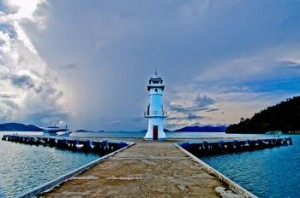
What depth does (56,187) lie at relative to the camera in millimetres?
8383

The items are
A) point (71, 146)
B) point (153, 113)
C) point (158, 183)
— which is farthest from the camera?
point (71, 146)

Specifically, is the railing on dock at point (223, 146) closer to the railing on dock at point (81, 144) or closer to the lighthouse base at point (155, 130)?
the lighthouse base at point (155, 130)

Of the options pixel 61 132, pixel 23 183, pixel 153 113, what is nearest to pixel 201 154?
pixel 153 113

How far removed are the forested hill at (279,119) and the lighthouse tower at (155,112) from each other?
113580 mm

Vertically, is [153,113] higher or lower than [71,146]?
higher

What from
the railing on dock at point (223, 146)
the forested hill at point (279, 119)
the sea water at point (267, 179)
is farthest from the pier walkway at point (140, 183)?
the forested hill at point (279, 119)

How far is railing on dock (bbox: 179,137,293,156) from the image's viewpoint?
33312 millimetres

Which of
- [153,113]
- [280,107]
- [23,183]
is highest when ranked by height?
[280,107]

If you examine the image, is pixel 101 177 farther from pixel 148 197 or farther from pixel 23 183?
pixel 23 183

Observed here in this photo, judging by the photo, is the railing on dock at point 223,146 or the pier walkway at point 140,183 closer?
the pier walkway at point 140,183

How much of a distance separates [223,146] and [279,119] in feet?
368

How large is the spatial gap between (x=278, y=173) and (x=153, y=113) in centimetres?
1735

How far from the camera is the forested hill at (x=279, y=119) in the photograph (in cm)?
13475

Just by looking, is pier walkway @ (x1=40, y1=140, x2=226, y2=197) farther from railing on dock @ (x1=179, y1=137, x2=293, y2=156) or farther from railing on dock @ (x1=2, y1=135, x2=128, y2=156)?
railing on dock @ (x1=2, y1=135, x2=128, y2=156)
